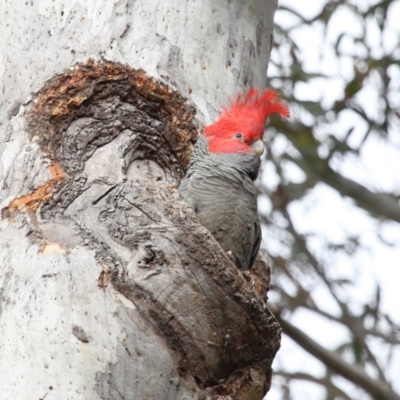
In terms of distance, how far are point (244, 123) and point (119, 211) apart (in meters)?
1.14

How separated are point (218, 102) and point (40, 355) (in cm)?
128

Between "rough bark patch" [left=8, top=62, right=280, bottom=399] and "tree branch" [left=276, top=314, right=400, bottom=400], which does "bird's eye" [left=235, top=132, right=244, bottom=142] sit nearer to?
"rough bark patch" [left=8, top=62, right=280, bottom=399]

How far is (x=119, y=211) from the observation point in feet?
8.19

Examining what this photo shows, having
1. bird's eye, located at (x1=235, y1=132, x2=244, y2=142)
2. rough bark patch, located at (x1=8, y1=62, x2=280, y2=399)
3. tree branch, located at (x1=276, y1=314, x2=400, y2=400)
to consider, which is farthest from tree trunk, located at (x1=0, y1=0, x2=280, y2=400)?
tree branch, located at (x1=276, y1=314, x2=400, y2=400)

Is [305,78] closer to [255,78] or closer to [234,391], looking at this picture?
[255,78]

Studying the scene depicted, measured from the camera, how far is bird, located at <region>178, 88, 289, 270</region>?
321cm

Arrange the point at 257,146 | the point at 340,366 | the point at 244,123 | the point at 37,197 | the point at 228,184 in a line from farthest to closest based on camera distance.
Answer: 1. the point at 340,366
2. the point at 257,146
3. the point at 244,123
4. the point at 228,184
5. the point at 37,197

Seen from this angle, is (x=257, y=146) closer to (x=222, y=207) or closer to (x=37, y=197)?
(x=222, y=207)

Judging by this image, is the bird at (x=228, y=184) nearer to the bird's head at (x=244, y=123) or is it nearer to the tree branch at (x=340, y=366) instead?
the bird's head at (x=244, y=123)

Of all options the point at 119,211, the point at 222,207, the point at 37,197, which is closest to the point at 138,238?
the point at 119,211

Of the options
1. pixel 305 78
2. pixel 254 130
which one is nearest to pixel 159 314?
pixel 254 130

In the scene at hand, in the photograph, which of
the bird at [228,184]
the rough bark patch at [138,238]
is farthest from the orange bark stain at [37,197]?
the bird at [228,184]

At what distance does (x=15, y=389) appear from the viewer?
2154 millimetres

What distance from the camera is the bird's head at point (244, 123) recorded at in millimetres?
3213
